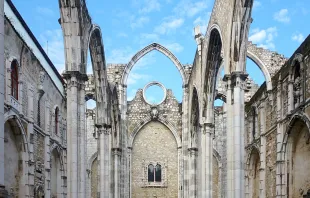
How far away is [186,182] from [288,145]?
Answer: 871 cm

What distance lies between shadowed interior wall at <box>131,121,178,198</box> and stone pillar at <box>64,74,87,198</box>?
1519 cm

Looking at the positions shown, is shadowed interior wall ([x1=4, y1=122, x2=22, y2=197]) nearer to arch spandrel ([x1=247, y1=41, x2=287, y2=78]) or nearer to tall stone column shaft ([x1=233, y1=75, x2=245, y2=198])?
tall stone column shaft ([x1=233, y1=75, x2=245, y2=198])

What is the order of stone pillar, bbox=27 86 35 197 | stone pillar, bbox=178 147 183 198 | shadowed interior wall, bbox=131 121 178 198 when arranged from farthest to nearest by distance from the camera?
shadowed interior wall, bbox=131 121 178 198 → stone pillar, bbox=178 147 183 198 → stone pillar, bbox=27 86 35 197

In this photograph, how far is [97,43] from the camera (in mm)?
17891

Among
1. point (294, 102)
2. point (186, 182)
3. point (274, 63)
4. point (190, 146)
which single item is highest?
point (274, 63)

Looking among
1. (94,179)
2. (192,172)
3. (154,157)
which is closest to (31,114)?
(192,172)

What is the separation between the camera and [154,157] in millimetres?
28078

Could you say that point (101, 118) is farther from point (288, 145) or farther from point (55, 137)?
point (288, 145)

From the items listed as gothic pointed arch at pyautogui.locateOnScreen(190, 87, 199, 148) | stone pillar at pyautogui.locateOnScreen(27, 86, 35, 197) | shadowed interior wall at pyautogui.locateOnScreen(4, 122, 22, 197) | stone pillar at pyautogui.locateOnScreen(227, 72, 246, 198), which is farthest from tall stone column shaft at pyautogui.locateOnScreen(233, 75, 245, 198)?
gothic pointed arch at pyautogui.locateOnScreen(190, 87, 199, 148)

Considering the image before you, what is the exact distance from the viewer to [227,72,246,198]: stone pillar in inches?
477

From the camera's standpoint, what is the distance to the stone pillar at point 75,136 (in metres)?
12.3

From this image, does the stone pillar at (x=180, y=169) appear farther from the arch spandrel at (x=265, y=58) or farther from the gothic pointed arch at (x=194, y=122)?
the arch spandrel at (x=265, y=58)

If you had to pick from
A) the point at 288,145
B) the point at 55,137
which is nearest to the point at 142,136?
the point at 55,137

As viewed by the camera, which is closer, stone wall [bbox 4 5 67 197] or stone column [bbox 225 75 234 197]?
stone column [bbox 225 75 234 197]
